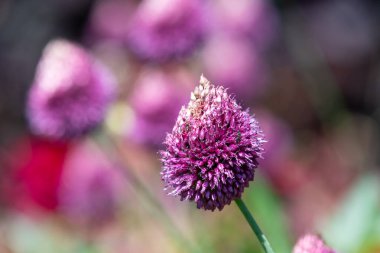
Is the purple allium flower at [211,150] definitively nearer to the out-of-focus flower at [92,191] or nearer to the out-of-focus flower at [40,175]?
the out-of-focus flower at [92,191]

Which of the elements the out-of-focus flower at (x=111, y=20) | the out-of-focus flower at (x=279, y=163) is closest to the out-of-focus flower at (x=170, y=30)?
the out-of-focus flower at (x=279, y=163)

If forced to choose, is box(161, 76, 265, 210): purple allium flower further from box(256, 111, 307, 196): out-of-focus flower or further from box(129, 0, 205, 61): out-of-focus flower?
box(256, 111, 307, 196): out-of-focus flower

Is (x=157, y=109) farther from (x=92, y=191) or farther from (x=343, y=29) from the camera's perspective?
(x=343, y=29)

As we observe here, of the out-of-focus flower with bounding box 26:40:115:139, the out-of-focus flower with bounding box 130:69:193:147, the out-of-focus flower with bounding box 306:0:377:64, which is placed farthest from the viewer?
the out-of-focus flower with bounding box 306:0:377:64

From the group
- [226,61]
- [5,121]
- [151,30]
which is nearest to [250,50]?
[226,61]

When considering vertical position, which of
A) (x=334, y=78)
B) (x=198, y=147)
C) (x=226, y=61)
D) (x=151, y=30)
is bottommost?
(x=198, y=147)

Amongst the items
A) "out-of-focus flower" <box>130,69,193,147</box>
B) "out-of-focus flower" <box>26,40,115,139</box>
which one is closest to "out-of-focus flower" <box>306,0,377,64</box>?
"out-of-focus flower" <box>130,69,193,147</box>

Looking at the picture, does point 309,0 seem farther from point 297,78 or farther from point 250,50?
point 250,50

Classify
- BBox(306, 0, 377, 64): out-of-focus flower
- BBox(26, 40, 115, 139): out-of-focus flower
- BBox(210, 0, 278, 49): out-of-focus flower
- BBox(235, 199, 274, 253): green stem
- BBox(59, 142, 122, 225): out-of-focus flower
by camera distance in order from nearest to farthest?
BBox(235, 199, 274, 253): green stem < BBox(26, 40, 115, 139): out-of-focus flower < BBox(59, 142, 122, 225): out-of-focus flower < BBox(210, 0, 278, 49): out-of-focus flower < BBox(306, 0, 377, 64): out-of-focus flower
